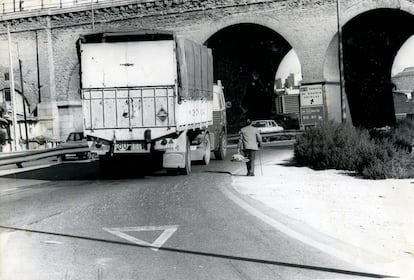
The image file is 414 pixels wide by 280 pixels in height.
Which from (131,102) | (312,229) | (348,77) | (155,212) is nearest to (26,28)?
(348,77)

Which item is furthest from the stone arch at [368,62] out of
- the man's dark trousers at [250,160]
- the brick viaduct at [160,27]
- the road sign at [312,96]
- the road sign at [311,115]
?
the man's dark trousers at [250,160]

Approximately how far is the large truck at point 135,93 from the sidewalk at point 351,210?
7.44 feet

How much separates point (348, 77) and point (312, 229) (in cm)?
3126

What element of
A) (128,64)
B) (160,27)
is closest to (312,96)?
(160,27)

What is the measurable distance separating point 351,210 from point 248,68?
117ft

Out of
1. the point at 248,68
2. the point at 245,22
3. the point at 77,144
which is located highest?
the point at 245,22

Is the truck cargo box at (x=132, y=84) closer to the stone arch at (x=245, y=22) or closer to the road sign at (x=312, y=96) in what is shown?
the road sign at (x=312, y=96)

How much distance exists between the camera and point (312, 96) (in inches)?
1126

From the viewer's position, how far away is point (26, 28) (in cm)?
3722

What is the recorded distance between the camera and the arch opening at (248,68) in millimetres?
38062

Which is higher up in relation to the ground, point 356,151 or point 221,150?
point 356,151

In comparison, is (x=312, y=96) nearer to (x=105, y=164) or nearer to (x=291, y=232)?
(x=105, y=164)

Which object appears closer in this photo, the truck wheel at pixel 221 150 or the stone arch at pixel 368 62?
the truck wheel at pixel 221 150

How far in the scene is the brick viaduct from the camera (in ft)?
102
